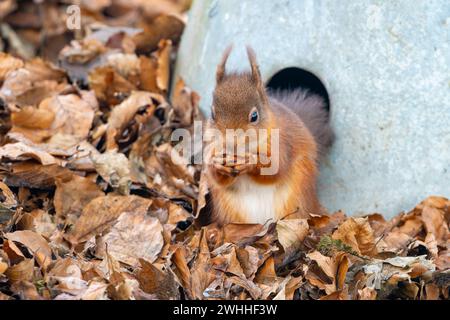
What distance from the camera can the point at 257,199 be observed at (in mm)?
3639

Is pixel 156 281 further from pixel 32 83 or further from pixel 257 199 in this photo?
pixel 32 83

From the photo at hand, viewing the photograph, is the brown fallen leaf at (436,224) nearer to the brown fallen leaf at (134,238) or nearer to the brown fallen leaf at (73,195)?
the brown fallen leaf at (134,238)

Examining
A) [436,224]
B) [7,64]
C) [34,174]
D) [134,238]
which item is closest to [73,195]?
[34,174]

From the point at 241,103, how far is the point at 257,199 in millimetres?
498

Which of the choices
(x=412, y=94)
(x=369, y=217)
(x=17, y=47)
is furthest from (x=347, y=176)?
(x=17, y=47)

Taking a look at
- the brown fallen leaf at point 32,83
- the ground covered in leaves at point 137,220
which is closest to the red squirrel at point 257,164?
the ground covered in leaves at point 137,220

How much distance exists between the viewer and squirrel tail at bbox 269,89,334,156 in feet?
13.0

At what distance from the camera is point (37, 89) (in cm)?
436

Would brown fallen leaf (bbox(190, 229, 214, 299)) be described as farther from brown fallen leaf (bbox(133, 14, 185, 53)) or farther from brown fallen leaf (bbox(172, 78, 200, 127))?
brown fallen leaf (bbox(133, 14, 185, 53))

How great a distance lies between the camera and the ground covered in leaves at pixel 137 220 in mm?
3092

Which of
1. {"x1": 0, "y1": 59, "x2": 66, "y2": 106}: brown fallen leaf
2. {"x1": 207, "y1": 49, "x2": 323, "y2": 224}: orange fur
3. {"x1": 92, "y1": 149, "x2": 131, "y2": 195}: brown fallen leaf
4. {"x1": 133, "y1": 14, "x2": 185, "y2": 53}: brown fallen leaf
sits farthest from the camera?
{"x1": 133, "y1": 14, "x2": 185, "y2": 53}: brown fallen leaf

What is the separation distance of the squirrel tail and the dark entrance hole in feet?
0.81

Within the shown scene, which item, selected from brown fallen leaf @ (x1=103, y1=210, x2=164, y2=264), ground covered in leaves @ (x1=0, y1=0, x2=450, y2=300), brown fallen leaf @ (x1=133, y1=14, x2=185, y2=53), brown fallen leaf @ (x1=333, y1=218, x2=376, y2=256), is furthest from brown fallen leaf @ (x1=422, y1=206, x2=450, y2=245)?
brown fallen leaf @ (x1=133, y1=14, x2=185, y2=53)
